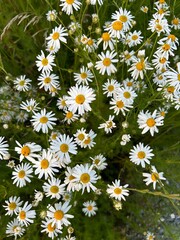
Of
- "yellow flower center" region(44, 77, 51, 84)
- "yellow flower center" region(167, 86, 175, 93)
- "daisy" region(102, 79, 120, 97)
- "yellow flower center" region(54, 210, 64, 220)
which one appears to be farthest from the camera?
"yellow flower center" region(44, 77, 51, 84)

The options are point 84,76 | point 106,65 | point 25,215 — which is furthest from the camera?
point 84,76

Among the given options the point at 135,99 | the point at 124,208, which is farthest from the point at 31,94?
the point at 124,208

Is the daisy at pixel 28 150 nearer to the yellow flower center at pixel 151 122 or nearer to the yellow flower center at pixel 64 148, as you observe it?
the yellow flower center at pixel 64 148

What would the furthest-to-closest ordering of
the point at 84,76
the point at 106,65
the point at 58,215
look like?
the point at 84,76 < the point at 106,65 < the point at 58,215

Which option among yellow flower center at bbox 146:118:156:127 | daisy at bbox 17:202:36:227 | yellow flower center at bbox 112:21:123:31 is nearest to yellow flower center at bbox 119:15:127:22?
yellow flower center at bbox 112:21:123:31

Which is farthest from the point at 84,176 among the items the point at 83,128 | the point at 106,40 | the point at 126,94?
the point at 106,40

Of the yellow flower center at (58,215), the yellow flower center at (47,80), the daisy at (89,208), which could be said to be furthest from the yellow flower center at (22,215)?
the yellow flower center at (47,80)

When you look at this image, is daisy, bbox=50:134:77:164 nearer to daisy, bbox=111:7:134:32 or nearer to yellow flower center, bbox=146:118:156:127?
yellow flower center, bbox=146:118:156:127

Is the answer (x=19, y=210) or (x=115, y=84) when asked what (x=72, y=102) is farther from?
(x=19, y=210)

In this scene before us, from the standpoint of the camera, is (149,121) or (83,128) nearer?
(149,121)

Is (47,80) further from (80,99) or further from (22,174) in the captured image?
(22,174)

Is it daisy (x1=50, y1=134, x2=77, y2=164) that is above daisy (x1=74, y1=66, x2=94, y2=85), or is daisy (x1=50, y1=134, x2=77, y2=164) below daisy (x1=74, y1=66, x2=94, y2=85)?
below
